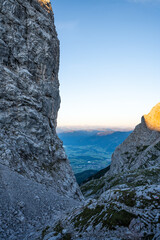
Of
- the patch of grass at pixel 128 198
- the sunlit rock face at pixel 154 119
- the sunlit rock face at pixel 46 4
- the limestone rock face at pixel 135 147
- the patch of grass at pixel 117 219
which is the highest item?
the sunlit rock face at pixel 46 4

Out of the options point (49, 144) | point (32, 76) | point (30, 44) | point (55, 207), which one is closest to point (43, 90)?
point (32, 76)

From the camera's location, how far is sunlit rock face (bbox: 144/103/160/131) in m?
87.2

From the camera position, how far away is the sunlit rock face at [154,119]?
87219 mm

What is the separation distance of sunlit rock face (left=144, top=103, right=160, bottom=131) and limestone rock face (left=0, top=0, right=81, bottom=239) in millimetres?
67930

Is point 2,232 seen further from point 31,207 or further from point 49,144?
point 49,144

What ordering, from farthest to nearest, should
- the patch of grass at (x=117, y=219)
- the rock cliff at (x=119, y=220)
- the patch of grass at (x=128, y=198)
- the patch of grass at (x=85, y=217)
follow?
the patch of grass at (x=128, y=198), the patch of grass at (x=85, y=217), the patch of grass at (x=117, y=219), the rock cliff at (x=119, y=220)

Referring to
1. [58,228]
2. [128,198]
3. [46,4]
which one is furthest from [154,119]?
[58,228]

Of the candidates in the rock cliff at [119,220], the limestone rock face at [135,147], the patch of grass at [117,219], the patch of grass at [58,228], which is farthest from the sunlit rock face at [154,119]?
the patch of grass at [58,228]

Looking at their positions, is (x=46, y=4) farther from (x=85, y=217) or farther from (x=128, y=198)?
(x=85, y=217)

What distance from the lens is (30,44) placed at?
129ft

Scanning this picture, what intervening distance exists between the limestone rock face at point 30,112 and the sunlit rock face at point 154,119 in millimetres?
67930

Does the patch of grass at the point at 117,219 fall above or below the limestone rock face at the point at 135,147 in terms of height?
above

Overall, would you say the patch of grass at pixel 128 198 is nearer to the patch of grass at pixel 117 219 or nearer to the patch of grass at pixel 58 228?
the patch of grass at pixel 117 219

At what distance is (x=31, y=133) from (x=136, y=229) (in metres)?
28.2
